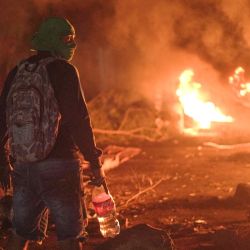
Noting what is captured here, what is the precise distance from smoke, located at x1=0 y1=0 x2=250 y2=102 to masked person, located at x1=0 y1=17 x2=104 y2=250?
525cm

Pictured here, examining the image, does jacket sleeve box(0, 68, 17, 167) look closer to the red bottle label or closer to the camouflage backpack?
the camouflage backpack

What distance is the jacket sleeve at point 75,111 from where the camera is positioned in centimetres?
329

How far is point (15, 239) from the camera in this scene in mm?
3660

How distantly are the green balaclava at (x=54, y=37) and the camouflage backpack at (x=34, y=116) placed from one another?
0.50ft

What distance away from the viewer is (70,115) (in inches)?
130

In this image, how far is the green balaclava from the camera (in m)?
3.46

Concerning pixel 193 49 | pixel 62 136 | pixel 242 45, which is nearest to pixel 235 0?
pixel 242 45

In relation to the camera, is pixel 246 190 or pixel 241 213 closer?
pixel 241 213

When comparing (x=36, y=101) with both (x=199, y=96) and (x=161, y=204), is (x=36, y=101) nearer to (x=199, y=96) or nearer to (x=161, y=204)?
(x=161, y=204)

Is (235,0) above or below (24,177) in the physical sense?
above

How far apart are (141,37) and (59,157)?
9.11 meters

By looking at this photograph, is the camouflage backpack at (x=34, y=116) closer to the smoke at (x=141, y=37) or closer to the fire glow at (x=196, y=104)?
the smoke at (x=141, y=37)

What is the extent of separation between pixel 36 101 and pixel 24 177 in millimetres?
562

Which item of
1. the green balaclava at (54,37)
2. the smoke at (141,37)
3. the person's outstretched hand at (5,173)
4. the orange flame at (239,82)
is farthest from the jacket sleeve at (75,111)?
the orange flame at (239,82)
